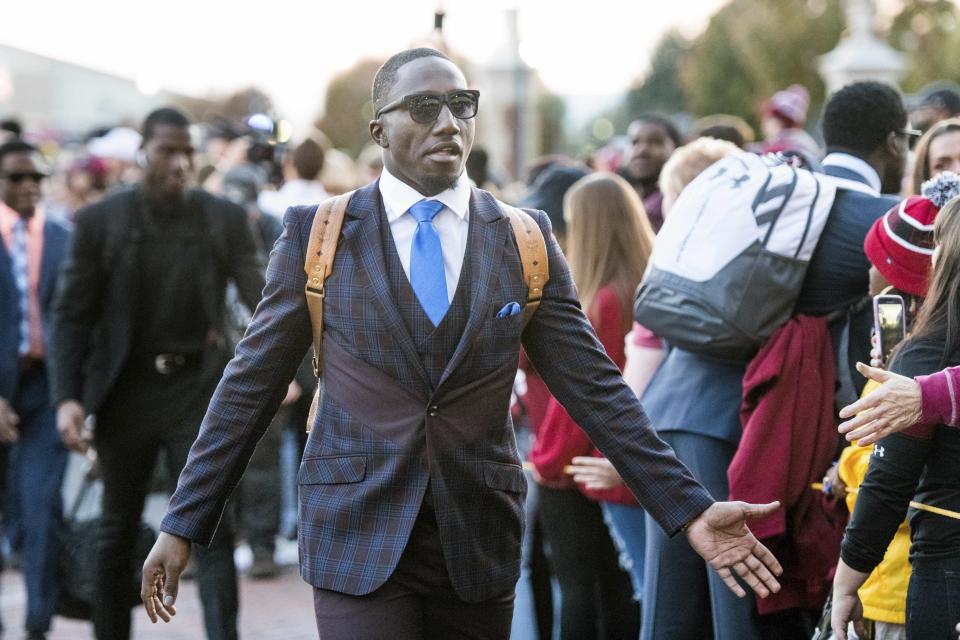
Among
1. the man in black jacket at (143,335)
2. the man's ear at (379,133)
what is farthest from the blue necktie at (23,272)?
the man's ear at (379,133)

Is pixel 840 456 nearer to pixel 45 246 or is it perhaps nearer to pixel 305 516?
pixel 305 516

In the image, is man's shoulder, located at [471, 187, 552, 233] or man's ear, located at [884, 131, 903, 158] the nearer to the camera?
man's shoulder, located at [471, 187, 552, 233]

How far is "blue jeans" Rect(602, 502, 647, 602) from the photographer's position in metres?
5.50

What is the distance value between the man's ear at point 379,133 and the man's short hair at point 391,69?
3cm

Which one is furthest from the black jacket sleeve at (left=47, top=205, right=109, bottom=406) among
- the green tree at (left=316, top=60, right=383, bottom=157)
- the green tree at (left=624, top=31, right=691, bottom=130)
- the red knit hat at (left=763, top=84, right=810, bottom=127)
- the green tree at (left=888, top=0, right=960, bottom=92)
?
the green tree at (left=316, top=60, right=383, bottom=157)

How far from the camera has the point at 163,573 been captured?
3.66 m

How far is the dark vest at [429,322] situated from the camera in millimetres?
3654

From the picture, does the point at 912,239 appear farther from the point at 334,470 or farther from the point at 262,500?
the point at 262,500

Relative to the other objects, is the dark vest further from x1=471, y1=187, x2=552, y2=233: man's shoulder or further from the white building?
the white building

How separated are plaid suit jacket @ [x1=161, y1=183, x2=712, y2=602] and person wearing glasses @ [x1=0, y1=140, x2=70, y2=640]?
11.4ft

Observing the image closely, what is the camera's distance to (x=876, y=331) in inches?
170

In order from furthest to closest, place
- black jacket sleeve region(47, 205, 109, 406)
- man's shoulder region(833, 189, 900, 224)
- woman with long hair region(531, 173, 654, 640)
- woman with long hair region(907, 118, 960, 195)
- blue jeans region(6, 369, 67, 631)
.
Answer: blue jeans region(6, 369, 67, 631), black jacket sleeve region(47, 205, 109, 406), woman with long hair region(531, 173, 654, 640), woman with long hair region(907, 118, 960, 195), man's shoulder region(833, 189, 900, 224)

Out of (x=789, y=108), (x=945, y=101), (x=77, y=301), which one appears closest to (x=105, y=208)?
(x=77, y=301)

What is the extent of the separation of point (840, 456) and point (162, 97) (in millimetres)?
84103
